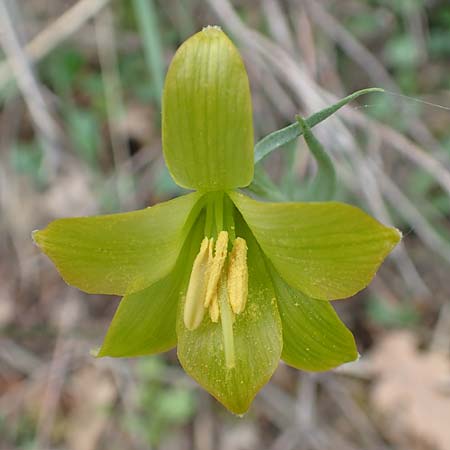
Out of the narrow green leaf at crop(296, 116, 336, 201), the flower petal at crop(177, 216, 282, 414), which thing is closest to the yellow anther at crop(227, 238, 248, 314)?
the flower petal at crop(177, 216, 282, 414)

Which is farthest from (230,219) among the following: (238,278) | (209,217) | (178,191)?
(178,191)

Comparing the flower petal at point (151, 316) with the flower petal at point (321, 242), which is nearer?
the flower petal at point (321, 242)

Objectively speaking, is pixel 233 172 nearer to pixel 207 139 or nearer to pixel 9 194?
pixel 207 139

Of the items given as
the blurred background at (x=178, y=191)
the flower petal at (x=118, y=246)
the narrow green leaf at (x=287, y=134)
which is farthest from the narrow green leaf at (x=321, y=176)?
the blurred background at (x=178, y=191)

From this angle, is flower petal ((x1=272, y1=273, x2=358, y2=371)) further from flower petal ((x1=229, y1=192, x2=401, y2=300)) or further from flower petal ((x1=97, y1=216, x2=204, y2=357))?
flower petal ((x1=97, y1=216, x2=204, y2=357))

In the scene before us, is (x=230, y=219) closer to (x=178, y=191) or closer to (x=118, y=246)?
(x=118, y=246)

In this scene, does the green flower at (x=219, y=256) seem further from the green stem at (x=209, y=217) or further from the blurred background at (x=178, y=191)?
the blurred background at (x=178, y=191)

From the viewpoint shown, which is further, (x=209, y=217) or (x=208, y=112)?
(x=209, y=217)

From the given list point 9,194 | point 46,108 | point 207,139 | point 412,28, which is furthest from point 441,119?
point 207,139
